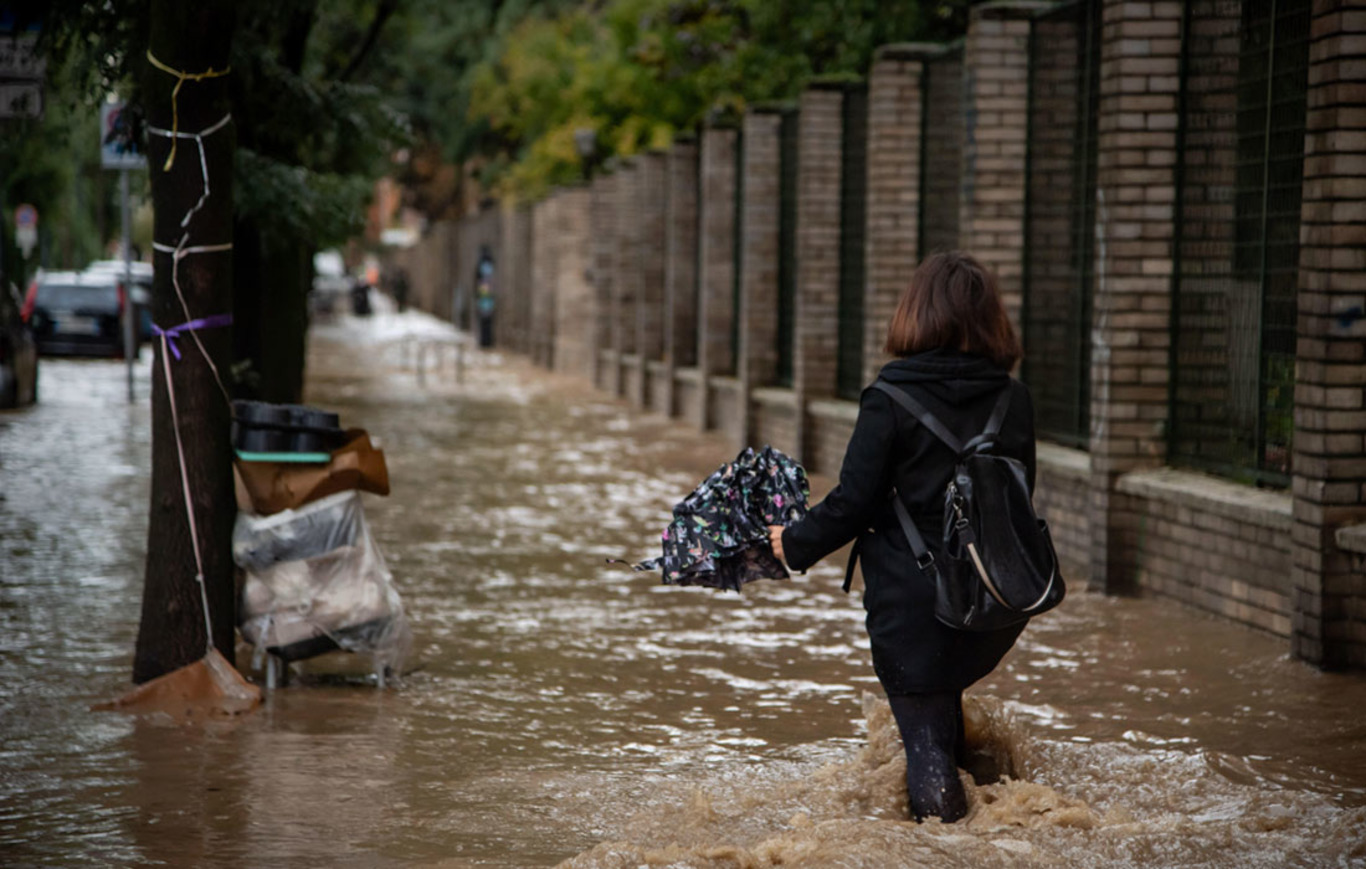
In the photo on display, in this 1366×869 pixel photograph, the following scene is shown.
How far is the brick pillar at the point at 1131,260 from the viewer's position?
10.3m

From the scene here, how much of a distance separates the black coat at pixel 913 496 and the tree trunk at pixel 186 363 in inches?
130

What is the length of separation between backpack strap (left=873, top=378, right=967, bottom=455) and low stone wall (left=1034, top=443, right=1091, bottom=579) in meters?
5.85

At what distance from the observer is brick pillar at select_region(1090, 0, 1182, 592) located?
1026 cm

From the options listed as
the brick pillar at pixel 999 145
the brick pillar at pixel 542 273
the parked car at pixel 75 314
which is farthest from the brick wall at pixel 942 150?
the brick pillar at pixel 542 273

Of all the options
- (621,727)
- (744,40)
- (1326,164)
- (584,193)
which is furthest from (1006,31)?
(584,193)

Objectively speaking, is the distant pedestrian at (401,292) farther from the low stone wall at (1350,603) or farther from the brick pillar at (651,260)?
the low stone wall at (1350,603)

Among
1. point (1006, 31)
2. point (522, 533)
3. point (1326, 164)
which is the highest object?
point (1006, 31)

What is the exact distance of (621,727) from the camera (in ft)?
24.0

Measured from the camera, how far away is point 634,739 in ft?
23.3

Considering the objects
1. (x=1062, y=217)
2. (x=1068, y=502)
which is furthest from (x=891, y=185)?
(x=1068, y=502)

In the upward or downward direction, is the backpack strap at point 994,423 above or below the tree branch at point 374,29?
below

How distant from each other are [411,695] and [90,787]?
1745mm

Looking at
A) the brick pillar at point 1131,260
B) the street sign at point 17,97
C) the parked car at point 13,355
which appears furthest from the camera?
the parked car at point 13,355

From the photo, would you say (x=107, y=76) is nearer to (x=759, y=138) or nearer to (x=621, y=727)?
(x=621, y=727)
